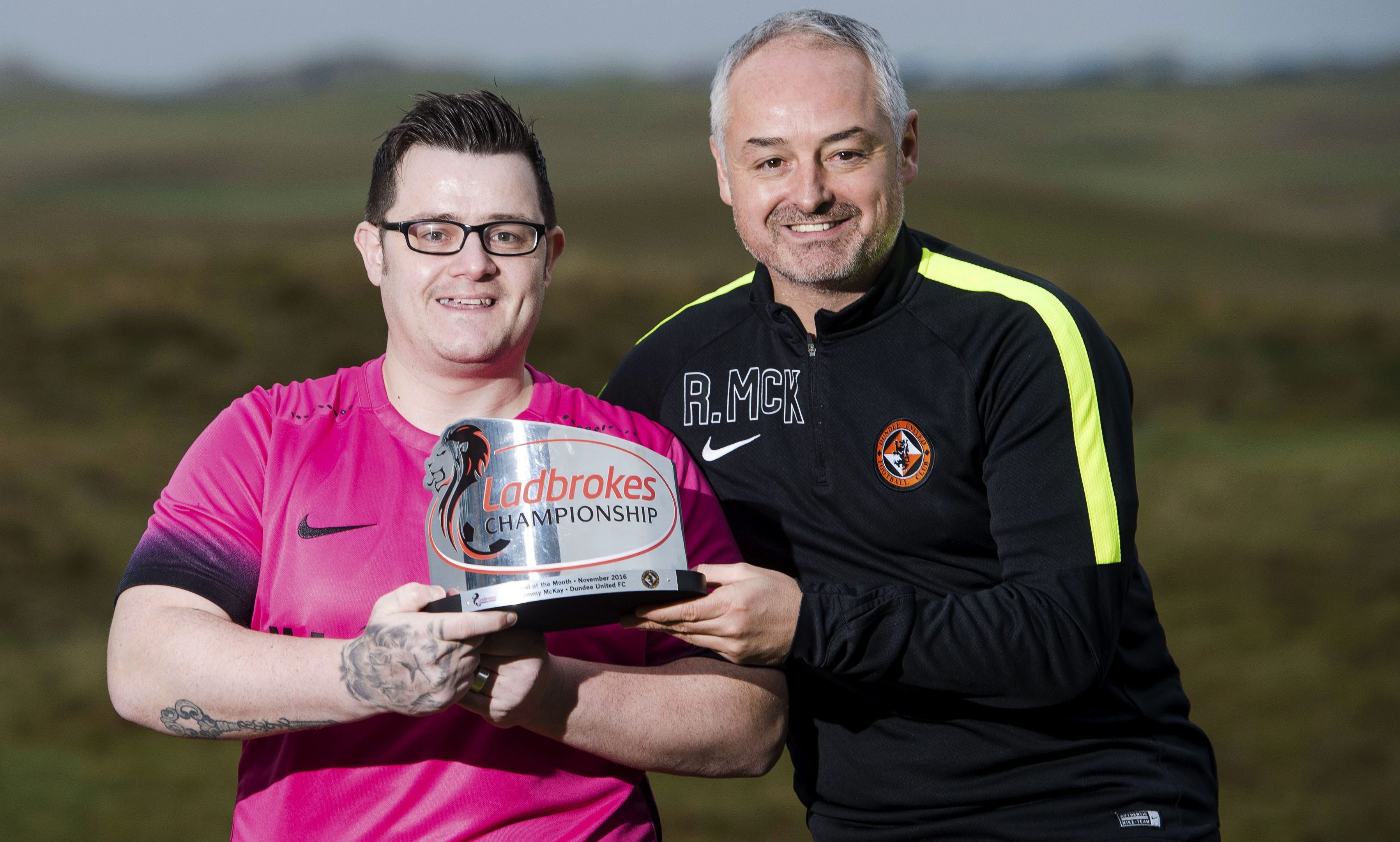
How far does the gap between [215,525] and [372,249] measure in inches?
31.4

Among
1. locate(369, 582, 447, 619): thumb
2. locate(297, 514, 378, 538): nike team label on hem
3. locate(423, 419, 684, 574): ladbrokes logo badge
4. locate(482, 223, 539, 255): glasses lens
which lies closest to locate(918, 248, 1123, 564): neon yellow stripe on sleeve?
locate(423, 419, 684, 574): ladbrokes logo badge

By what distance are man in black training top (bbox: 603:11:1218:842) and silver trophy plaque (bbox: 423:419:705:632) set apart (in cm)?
67

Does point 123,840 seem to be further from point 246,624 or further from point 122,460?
point 122,460

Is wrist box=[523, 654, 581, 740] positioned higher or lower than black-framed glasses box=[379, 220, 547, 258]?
lower

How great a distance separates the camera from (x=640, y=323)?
30734mm

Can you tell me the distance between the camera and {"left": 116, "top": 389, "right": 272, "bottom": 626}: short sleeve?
9.58 feet

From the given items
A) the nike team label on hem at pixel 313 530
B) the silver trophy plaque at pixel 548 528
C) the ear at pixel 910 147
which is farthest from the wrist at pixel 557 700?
the ear at pixel 910 147

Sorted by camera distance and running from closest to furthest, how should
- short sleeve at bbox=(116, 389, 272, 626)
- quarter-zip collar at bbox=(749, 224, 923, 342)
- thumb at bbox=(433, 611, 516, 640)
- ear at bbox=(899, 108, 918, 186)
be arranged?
1. thumb at bbox=(433, 611, 516, 640)
2. short sleeve at bbox=(116, 389, 272, 626)
3. quarter-zip collar at bbox=(749, 224, 923, 342)
4. ear at bbox=(899, 108, 918, 186)

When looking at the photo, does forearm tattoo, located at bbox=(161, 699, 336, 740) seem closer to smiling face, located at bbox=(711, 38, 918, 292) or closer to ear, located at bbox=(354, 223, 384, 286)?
ear, located at bbox=(354, 223, 384, 286)

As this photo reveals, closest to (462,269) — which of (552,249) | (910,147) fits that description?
(552,249)

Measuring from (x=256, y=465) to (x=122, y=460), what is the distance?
20.4 meters

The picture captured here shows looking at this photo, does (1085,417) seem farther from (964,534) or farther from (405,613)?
(405,613)

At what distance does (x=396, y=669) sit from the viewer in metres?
2.56

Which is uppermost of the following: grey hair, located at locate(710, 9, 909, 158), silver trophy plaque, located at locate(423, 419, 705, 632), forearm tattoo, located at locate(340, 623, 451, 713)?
grey hair, located at locate(710, 9, 909, 158)
